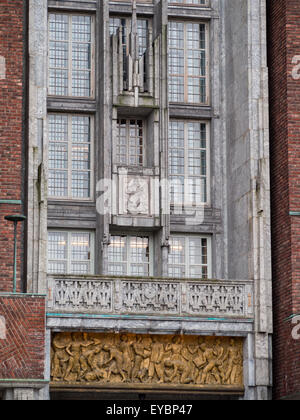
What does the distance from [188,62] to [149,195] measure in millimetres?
4472

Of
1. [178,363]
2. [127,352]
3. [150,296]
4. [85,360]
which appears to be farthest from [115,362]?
[150,296]

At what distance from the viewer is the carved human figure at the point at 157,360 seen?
40.1 metres

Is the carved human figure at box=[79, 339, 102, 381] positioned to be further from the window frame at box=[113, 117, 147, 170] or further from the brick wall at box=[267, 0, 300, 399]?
the window frame at box=[113, 117, 147, 170]

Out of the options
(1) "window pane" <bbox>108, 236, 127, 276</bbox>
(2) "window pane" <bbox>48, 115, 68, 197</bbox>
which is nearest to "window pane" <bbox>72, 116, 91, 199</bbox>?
(2) "window pane" <bbox>48, 115, 68, 197</bbox>

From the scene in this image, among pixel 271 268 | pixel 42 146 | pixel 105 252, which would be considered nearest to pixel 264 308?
pixel 271 268

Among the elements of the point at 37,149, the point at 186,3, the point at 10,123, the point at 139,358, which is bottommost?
the point at 139,358

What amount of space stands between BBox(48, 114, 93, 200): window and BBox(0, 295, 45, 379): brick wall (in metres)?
4.92

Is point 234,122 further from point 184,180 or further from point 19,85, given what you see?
point 19,85

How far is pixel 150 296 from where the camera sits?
40.0 metres

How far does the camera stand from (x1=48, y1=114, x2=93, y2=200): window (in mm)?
42062

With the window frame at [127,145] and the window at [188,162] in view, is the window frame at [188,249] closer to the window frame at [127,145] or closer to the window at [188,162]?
the window at [188,162]

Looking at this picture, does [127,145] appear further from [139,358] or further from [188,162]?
[139,358]

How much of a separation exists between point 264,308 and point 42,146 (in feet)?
24.2
